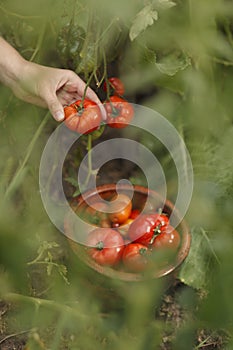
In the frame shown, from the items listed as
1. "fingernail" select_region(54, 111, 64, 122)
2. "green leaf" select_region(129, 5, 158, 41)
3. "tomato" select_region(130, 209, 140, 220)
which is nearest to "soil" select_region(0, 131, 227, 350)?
"tomato" select_region(130, 209, 140, 220)

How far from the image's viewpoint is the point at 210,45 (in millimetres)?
1441

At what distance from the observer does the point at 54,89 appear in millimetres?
A: 1196

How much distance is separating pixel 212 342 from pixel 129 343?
505mm

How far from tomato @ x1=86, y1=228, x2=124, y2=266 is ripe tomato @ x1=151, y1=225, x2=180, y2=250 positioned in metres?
0.09

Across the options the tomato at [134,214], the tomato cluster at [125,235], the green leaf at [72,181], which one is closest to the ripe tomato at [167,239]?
the tomato cluster at [125,235]

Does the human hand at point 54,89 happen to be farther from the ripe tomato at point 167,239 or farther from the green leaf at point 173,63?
the ripe tomato at point 167,239

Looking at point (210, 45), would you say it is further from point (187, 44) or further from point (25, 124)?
point (25, 124)

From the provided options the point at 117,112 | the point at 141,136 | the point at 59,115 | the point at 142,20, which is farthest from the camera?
the point at 141,136

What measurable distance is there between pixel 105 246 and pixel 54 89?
0.40 m

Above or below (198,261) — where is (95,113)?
above

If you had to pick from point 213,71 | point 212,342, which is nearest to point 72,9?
point 213,71

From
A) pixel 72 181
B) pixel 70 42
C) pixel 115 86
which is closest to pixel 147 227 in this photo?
pixel 72 181

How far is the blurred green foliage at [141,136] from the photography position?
3.84ft

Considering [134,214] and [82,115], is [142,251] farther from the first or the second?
[82,115]
